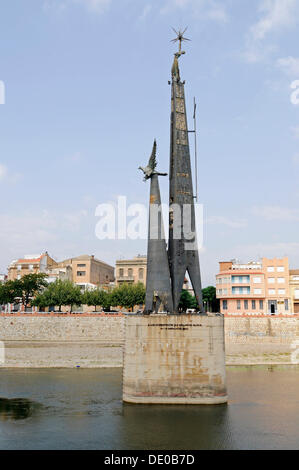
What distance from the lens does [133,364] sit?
1050 inches

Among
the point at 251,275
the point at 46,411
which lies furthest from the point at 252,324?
the point at 46,411

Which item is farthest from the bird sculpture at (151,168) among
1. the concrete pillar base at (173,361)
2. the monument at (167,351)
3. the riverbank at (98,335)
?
the riverbank at (98,335)

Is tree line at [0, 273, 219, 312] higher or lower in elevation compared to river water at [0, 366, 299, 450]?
higher

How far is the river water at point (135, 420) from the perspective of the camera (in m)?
21.1

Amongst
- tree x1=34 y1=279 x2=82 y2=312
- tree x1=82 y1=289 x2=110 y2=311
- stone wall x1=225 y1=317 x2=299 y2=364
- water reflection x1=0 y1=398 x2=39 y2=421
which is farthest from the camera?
tree x1=82 y1=289 x2=110 y2=311

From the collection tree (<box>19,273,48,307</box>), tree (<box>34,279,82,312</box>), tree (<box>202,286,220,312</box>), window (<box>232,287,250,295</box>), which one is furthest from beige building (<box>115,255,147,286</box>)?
window (<box>232,287,250,295</box>)

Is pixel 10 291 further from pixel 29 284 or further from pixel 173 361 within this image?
pixel 173 361

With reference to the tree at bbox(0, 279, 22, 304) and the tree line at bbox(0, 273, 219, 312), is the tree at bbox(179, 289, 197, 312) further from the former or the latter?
the tree at bbox(0, 279, 22, 304)

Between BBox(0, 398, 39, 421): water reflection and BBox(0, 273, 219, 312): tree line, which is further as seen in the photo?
BBox(0, 273, 219, 312): tree line

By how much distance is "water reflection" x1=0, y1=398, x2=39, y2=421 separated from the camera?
25.8 m

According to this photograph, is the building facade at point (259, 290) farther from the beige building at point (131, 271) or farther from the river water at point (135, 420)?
the river water at point (135, 420)

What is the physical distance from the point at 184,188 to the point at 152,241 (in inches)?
174

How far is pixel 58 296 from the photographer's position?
6925 cm
